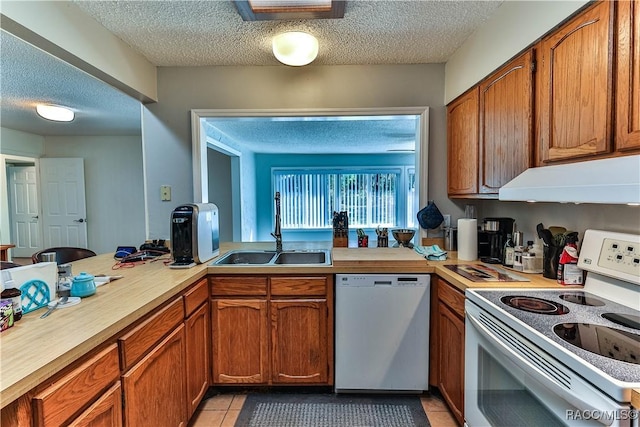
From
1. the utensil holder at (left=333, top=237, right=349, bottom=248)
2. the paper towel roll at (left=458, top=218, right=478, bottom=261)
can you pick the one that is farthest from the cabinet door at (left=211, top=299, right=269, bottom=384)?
the paper towel roll at (left=458, top=218, right=478, bottom=261)

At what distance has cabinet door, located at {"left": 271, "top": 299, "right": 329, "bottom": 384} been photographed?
1922 mm

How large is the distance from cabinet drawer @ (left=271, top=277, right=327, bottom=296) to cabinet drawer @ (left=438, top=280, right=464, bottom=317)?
676mm

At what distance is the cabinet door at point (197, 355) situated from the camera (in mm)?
1619

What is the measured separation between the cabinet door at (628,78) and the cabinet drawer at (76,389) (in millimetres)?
1770

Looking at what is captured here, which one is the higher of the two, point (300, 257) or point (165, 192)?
point (165, 192)

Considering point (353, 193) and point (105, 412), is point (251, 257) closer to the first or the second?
point (105, 412)

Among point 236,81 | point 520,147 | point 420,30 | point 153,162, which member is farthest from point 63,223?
point 520,147

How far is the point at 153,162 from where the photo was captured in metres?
2.41

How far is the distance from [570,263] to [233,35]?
2.16 metres

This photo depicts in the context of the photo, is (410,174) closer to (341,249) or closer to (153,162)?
(341,249)

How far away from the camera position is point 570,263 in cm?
139

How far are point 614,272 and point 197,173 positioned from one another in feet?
8.03

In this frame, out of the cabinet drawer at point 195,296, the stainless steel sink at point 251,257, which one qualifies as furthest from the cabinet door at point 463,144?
the cabinet drawer at point 195,296

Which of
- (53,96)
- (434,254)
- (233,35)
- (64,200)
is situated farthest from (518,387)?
(64,200)
